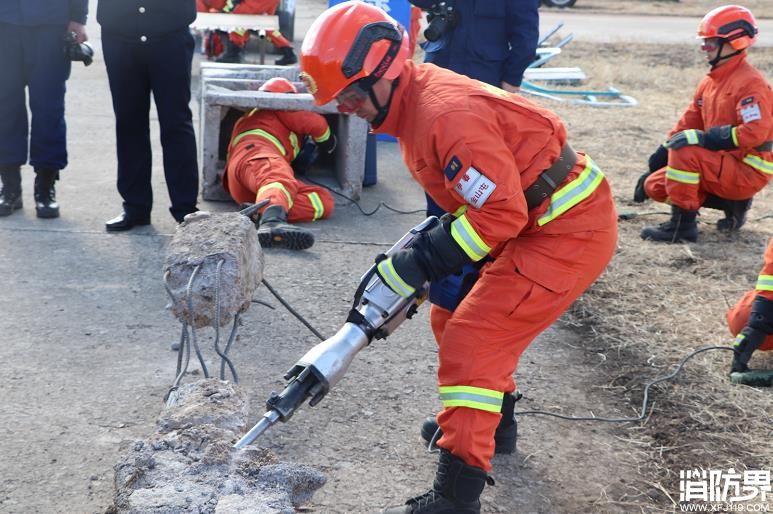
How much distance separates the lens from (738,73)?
6.48 metres

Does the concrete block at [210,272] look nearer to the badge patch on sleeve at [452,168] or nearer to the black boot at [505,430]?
the black boot at [505,430]

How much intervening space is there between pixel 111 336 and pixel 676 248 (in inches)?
151

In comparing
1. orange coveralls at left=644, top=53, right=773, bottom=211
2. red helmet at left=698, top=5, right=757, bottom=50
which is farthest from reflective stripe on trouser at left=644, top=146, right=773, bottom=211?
red helmet at left=698, top=5, right=757, bottom=50

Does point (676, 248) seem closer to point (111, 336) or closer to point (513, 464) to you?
point (513, 464)

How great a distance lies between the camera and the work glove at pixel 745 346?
4477 millimetres

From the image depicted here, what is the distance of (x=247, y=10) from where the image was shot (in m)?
13.1

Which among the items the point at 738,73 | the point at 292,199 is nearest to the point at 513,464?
the point at 292,199

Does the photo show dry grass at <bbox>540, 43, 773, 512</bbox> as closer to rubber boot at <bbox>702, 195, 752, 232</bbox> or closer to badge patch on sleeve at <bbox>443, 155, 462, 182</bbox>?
rubber boot at <bbox>702, 195, 752, 232</bbox>

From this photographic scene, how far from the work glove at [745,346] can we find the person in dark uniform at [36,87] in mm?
4216

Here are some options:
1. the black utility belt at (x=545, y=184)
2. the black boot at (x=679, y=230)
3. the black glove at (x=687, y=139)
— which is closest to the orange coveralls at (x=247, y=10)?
the black glove at (x=687, y=139)

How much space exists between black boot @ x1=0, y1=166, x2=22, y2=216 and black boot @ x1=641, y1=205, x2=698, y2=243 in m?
4.25

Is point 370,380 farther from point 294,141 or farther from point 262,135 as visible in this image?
point 294,141

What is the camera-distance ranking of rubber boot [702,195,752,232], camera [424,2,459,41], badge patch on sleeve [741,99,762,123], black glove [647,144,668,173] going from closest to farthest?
1. camera [424,2,459,41]
2. badge patch on sleeve [741,99,762,123]
3. rubber boot [702,195,752,232]
4. black glove [647,144,668,173]

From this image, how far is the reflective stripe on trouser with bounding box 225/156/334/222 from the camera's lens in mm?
6191
